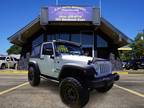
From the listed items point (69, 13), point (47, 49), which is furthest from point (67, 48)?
point (69, 13)

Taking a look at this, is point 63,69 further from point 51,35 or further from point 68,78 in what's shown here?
point 51,35

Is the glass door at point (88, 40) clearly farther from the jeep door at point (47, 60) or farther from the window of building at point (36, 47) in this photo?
the jeep door at point (47, 60)

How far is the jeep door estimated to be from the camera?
37.1 ft

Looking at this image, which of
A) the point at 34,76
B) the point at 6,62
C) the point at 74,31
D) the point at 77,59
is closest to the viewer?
the point at 77,59

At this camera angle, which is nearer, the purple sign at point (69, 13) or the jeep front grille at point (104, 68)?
the jeep front grille at point (104, 68)

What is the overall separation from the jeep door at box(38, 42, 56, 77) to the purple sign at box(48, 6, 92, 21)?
717 inches

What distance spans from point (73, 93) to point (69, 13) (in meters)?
21.0

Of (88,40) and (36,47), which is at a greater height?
(88,40)

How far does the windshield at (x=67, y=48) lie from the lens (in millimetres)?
11387

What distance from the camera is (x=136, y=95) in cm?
1224

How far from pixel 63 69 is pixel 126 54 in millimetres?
90605

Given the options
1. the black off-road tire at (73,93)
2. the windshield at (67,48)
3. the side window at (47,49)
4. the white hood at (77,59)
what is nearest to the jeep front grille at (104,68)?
the white hood at (77,59)

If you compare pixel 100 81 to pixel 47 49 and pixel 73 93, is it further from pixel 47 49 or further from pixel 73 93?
pixel 47 49

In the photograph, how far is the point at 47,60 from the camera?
11.6m
